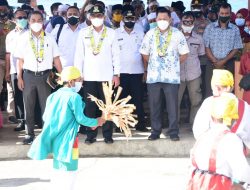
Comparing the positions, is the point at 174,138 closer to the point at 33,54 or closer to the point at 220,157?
the point at 33,54

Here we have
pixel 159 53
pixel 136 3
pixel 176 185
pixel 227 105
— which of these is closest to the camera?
pixel 227 105

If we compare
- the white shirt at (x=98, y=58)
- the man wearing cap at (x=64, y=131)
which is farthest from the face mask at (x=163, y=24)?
the man wearing cap at (x=64, y=131)

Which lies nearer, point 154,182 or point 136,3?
point 154,182

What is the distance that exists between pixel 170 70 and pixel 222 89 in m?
2.91

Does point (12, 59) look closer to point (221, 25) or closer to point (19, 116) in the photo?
point (19, 116)

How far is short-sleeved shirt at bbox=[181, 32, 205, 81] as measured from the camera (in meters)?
9.45

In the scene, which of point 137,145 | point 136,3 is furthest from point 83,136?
point 136,3

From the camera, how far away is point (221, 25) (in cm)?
970

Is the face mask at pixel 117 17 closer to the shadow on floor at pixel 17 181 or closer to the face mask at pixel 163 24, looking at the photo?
the face mask at pixel 163 24

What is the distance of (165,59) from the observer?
8.73 metres

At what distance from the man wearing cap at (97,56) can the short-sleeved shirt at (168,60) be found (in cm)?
50

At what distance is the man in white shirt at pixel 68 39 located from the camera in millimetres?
A: 9188

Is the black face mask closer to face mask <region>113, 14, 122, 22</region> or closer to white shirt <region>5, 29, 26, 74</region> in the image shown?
face mask <region>113, 14, 122, 22</region>

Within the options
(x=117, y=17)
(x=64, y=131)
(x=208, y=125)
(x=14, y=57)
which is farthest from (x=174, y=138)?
(x=208, y=125)
